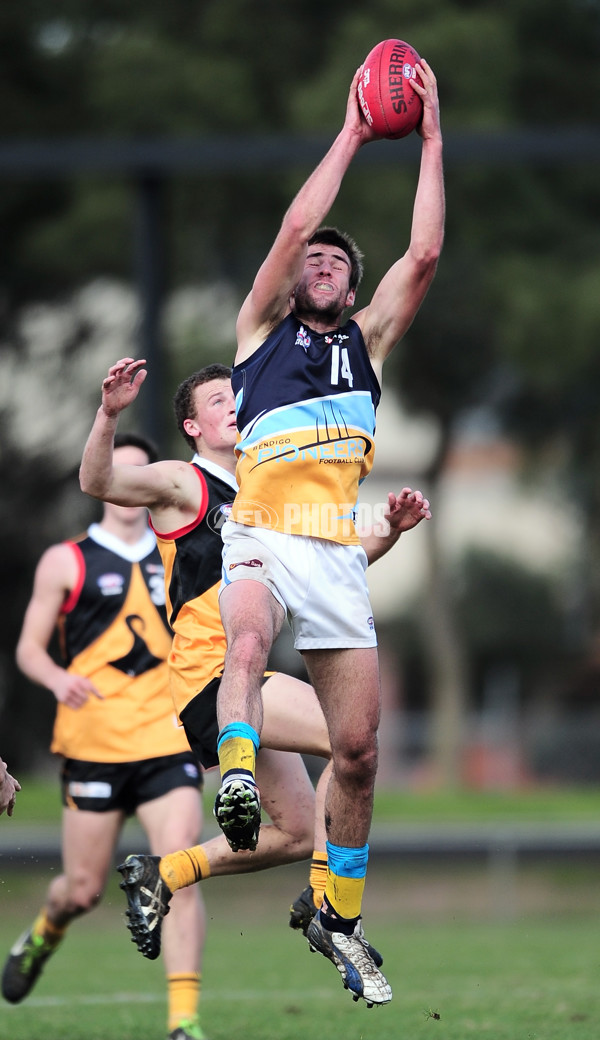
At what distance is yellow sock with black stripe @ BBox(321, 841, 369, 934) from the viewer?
18.5ft

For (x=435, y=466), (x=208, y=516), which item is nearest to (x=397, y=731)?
(x=435, y=466)

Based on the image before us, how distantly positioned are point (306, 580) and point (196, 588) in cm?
77

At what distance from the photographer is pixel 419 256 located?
5688 millimetres

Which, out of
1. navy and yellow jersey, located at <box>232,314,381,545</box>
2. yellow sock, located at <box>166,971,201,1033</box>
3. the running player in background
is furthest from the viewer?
the running player in background

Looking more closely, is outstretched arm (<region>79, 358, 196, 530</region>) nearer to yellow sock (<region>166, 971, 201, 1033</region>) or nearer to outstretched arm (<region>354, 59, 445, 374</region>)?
outstretched arm (<region>354, 59, 445, 374</region>)

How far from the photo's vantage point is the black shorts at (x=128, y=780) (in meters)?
7.29

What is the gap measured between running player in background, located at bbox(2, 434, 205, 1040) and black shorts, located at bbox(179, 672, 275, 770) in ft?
3.74

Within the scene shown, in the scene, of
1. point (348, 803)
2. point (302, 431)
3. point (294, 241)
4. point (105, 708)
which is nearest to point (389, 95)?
point (294, 241)

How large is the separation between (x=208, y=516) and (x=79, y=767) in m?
1.94

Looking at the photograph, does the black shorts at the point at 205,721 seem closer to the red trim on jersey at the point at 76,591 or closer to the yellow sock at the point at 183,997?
the yellow sock at the point at 183,997

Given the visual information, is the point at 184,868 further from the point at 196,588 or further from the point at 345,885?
the point at 196,588

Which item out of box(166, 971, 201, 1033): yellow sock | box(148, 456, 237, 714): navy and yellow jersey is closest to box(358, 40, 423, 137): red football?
box(148, 456, 237, 714): navy and yellow jersey

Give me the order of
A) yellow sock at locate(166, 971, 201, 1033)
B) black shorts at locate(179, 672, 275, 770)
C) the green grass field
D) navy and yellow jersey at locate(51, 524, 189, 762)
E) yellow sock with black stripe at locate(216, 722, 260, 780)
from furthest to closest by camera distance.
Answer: navy and yellow jersey at locate(51, 524, 189, 762)
the green grass field
yellow sock at locate(166, 971, 201, 1033)
black shorts at locate(179, 672, 275, 770)
yellow sock with black stripe at locate(216, 722, 260, 780)

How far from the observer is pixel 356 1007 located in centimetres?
820
